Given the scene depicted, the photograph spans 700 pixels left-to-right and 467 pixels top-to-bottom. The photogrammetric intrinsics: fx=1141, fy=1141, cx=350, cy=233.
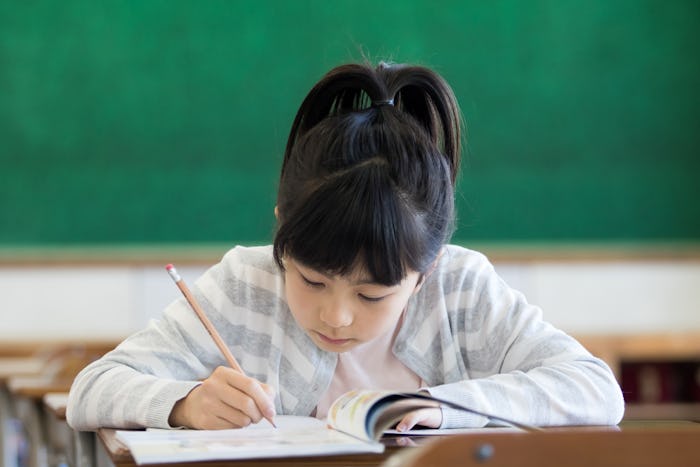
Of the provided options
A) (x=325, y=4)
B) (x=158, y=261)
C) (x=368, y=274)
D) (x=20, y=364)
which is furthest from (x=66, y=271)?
(x=368, y=274)

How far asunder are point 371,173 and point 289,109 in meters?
3.39

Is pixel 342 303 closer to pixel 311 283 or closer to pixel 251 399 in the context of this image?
pixel 311 283

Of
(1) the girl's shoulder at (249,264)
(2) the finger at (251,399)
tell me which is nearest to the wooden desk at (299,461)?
(2) the finger at (251,399)

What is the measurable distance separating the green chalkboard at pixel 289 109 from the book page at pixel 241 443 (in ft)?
10.9

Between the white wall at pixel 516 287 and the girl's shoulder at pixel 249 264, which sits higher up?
the white wall at pixel 516 287

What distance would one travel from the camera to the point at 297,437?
4.14 ft


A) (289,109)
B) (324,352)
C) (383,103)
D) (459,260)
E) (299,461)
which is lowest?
(299,461)

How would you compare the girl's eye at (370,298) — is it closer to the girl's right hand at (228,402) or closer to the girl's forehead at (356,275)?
the girl's forehead at (356,275)

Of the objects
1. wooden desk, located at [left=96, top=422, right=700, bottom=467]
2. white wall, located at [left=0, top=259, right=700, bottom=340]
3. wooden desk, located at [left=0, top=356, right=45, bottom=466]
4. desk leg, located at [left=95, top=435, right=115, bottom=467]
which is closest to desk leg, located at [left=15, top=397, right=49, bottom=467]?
wooden desk, located at [left=0, top=356, right=45, bottom=466]

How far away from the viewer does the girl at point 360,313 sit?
1417 millimetres

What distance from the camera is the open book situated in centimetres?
112

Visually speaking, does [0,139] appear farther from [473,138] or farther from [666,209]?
[666,209]

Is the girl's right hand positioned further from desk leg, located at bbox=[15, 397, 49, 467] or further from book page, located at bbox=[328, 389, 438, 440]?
desk leg, located at bbox=[15, 397, 49, 467]

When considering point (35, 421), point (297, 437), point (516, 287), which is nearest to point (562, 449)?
point (297, 437)
